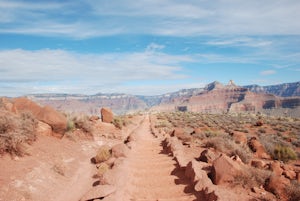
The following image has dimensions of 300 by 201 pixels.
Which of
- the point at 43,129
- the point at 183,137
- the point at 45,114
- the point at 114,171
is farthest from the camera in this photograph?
the point at 183,137

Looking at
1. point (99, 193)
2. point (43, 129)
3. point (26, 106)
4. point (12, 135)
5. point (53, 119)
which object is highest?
point (26, 106)

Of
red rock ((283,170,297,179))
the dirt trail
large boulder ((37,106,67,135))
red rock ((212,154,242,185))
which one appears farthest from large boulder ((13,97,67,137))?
red rock ((283,170,297,179))

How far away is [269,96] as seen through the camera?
186500mm

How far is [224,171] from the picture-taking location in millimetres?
9453

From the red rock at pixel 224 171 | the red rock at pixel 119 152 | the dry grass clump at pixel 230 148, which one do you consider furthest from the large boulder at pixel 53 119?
the red rock at pixel 224 171

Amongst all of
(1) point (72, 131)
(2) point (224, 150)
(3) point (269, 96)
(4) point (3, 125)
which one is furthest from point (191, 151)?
(3) point (269, 96)

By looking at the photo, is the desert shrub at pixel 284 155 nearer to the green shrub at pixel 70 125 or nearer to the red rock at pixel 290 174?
the red rock at pixel 290 174

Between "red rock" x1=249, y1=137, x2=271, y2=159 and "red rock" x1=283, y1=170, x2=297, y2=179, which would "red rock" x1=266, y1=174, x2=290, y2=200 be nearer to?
"red rock" x1=283, y1=170, x2=297, y2=179

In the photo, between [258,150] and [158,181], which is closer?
[158,181]

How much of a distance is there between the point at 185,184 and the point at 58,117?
915 centimetres

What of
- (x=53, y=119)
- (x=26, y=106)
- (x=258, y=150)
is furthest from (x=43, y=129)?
(x=258, y=150)

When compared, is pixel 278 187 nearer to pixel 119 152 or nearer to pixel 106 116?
A: pixel 119 152

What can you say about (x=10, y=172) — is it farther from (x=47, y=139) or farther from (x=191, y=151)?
(x=191, y=151)

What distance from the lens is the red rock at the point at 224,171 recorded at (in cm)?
932
